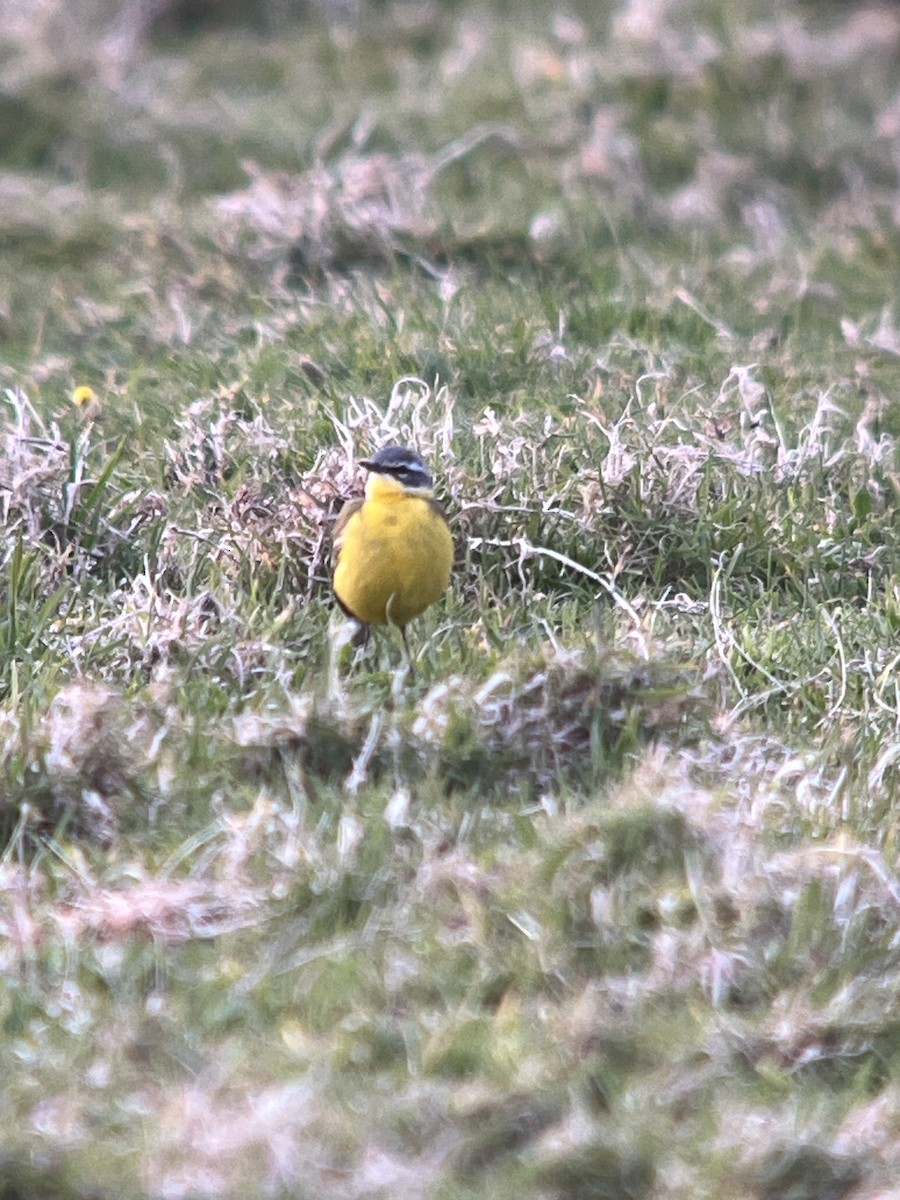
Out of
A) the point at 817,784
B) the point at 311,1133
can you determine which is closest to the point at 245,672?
the point at 817,784

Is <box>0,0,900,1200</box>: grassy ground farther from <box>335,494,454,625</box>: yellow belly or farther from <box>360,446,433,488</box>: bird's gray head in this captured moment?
<box>360,446,433,488</box>: bird's gray head

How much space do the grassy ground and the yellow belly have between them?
15 cm

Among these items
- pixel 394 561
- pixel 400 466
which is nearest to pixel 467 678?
pixel 394 561

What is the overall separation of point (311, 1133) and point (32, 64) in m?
9.08

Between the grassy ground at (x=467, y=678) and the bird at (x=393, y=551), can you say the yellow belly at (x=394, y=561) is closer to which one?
the bird at (x=393, y=551)

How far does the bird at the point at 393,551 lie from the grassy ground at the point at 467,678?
154 millimetres

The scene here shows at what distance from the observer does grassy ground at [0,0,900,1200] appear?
11.3ft

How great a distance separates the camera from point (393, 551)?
493 cm

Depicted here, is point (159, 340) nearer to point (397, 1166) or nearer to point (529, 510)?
point (529, 510)

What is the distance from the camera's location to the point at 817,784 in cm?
451

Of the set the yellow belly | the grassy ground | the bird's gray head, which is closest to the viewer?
the grassy ground

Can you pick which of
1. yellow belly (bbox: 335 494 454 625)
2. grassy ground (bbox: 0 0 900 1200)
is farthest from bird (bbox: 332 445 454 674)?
grassy ground (bbox: 0 0 900 1200)

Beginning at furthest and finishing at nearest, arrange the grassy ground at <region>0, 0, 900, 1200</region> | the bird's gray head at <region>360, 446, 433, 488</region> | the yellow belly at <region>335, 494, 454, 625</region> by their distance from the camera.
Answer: the bird's gray head at <region>360, 446, 433, 488</region>, the yellow belly at <region>335, 494, 454, 625</region>, the grassy ground at <region>0, 0, 900, 1200</region>

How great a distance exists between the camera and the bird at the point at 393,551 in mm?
4945
